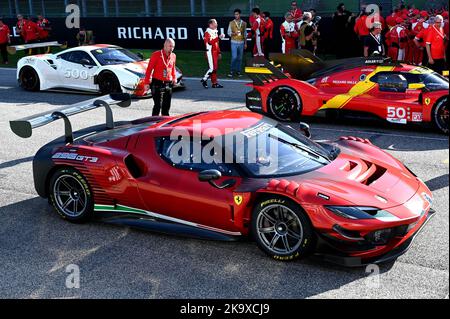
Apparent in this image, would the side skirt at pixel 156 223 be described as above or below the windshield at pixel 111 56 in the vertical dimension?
below

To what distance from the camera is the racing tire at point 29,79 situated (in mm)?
16375

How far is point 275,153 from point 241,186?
60cm

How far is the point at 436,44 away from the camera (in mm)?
14578

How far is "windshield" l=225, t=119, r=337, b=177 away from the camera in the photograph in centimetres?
587

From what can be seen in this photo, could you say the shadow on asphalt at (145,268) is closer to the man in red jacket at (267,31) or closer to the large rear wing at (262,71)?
the large rear wing at (262,71)

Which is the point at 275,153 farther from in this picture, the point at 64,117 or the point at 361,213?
the point at 64,117

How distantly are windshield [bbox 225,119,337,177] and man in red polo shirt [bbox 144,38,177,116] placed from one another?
14.9 ft

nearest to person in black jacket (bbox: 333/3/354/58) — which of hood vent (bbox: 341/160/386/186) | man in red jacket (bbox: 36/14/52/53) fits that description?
man in red jacket (bbox: 36/14/52/53)

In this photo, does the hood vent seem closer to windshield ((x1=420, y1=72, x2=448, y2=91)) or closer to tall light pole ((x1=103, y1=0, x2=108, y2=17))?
windshield ((x1=420, y1=72, x2=448, y2=91))

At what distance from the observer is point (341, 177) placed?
5.76 meters

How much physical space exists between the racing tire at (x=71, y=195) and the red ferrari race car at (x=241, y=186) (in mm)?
12
